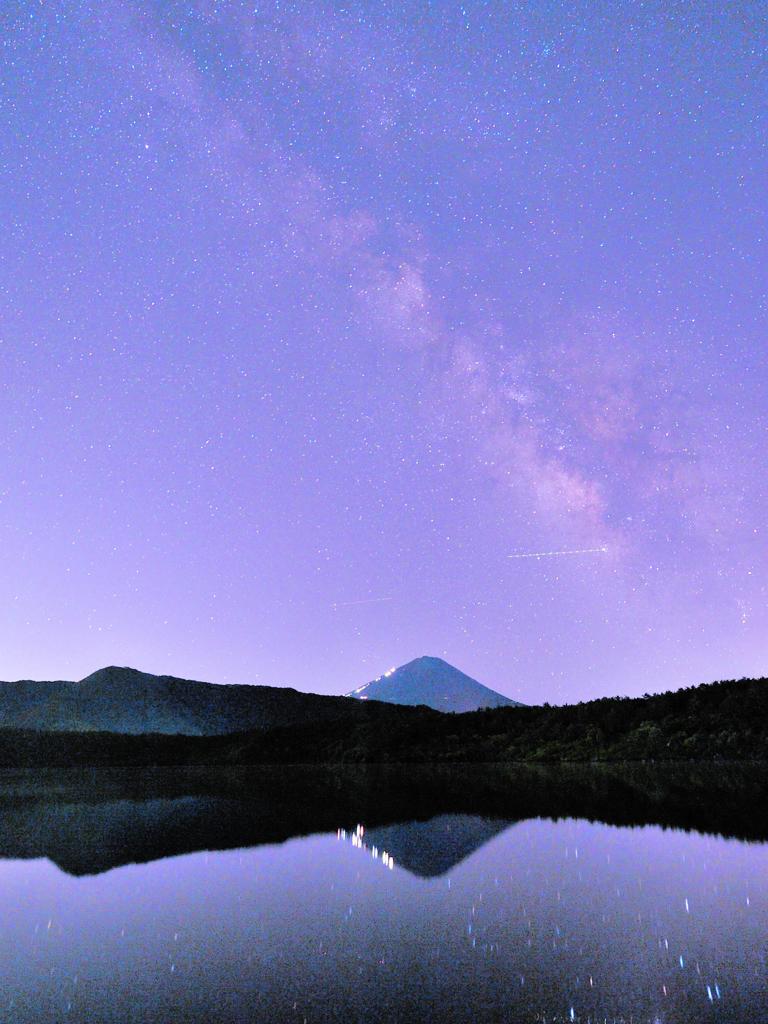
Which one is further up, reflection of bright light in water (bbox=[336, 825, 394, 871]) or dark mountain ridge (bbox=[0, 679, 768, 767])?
dark mountain ridge (bbox=[0, 679, 768, 767])

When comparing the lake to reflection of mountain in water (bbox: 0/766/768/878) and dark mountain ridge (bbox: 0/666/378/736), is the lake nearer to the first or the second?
reflection of mountain in water (bbox: 0/766/768/878)

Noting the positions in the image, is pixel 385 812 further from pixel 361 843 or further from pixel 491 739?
pixel 491 739

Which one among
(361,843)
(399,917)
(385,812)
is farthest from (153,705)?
(399,917)

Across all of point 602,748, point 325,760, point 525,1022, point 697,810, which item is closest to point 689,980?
point 525,1022

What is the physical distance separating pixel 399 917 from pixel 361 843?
27.8 feet

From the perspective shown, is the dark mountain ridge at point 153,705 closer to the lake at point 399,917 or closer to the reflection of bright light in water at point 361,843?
the reflection of bright light in water at point 361,843

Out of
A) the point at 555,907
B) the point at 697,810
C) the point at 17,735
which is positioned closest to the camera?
the point at 555,907

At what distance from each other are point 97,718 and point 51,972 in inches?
6631

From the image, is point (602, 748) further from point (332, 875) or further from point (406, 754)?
point (332, 875)

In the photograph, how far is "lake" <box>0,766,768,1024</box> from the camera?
7.79m

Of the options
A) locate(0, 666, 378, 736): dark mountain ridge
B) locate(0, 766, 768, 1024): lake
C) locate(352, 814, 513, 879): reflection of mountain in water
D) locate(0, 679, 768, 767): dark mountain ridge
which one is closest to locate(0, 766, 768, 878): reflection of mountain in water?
locate(352, 814, 513, 879): reflection of mountain in water

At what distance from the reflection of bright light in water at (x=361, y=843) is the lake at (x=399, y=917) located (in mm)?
119

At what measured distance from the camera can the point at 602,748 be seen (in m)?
56.0

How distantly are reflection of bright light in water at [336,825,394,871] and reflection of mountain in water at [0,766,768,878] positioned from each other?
0.28 meters
